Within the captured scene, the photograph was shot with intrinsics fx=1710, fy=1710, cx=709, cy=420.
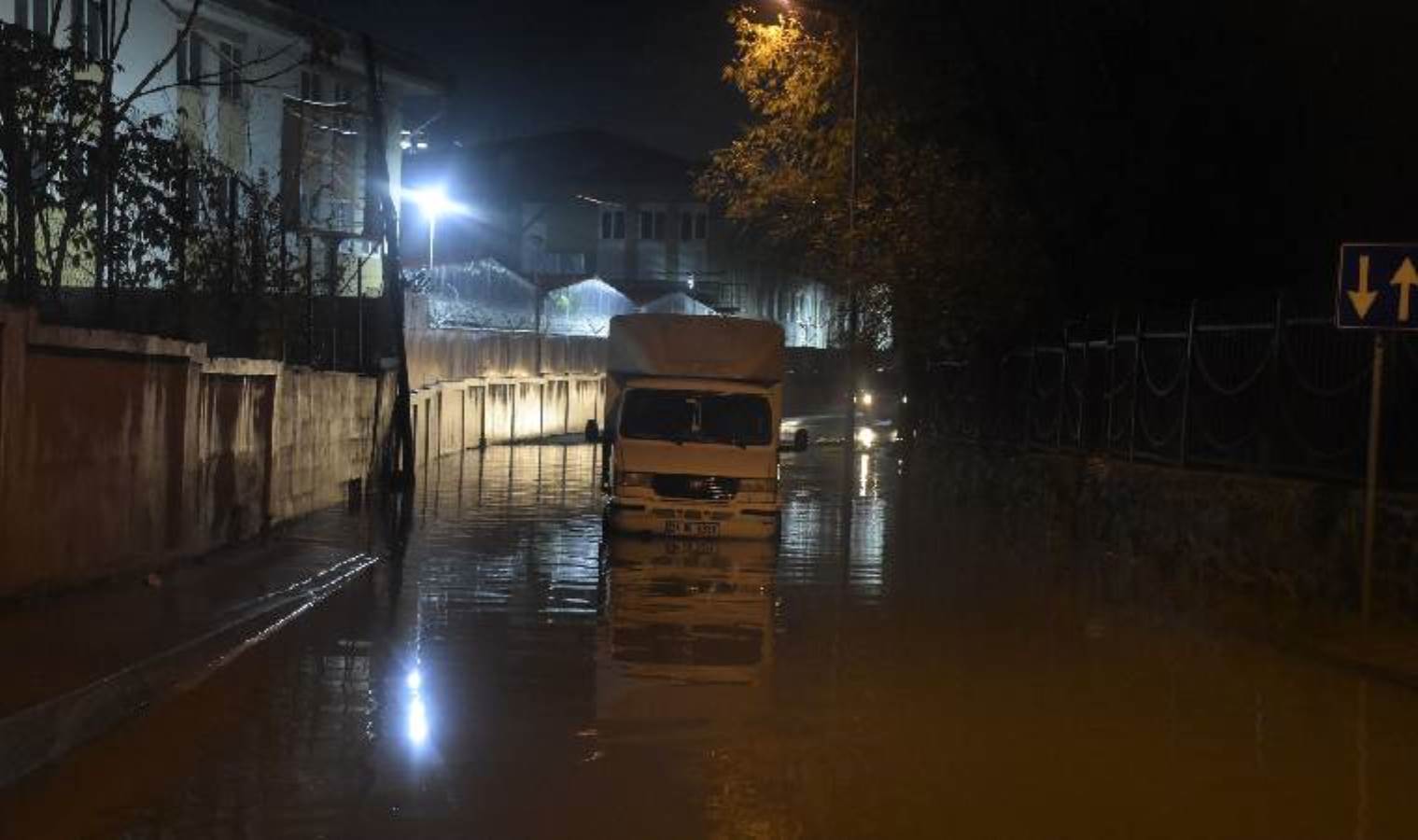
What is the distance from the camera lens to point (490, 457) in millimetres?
38812

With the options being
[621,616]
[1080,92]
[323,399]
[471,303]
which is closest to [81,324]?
[621,616]

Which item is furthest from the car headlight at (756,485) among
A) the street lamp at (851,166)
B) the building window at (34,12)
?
the building window at (34,12)

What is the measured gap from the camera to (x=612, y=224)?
284ft

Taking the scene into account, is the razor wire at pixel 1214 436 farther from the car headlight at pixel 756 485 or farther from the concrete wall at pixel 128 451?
the concrete wall at pixel 128 451

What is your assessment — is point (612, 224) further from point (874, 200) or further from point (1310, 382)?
point (1310, 382)

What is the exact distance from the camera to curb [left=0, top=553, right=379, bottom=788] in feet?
28.5

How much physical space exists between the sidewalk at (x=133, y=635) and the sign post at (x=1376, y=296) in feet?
29.1

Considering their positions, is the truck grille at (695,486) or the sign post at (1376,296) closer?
the sign post at (1376,296)

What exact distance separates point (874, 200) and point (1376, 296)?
15.9m

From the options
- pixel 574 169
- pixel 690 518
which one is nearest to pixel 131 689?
pixel 690 518

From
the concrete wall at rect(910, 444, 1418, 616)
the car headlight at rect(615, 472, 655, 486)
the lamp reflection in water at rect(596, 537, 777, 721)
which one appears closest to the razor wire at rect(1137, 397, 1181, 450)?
the concrete wall at rect(910, 444, 1418, 616)

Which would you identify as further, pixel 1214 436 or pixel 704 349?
pixel 704 349

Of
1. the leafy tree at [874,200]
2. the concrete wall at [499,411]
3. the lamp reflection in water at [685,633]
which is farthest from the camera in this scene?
the concrete wall at [499,411]

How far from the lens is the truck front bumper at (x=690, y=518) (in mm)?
20328
